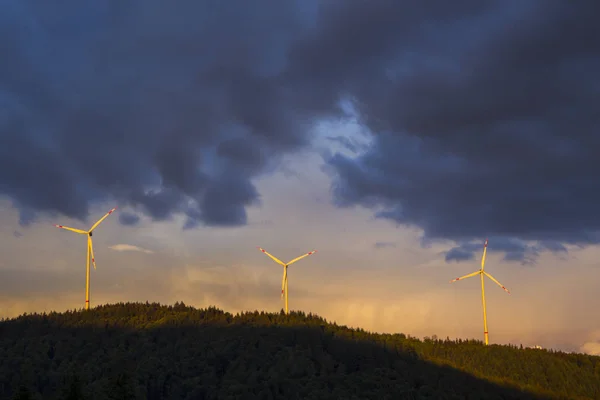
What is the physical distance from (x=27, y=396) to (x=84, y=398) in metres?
15.1

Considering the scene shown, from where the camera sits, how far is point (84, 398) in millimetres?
124750

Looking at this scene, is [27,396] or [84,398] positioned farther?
[84,398]

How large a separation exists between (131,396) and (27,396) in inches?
984

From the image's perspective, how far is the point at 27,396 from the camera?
364 ft

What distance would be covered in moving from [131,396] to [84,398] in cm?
1026

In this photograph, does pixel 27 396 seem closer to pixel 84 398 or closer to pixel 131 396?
pixel 84 398

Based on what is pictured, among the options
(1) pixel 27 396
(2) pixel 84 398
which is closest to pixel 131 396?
(2) pixel 84 398

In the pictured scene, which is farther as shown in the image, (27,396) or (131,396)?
(131,396)
